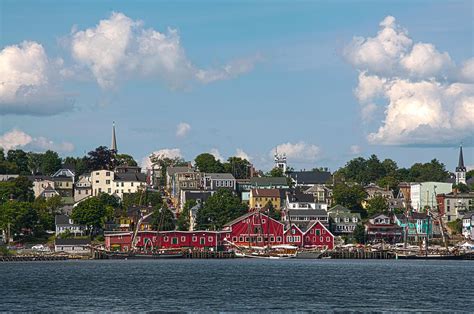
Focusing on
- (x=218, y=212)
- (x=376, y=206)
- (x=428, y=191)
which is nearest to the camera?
(x=218, y=212)

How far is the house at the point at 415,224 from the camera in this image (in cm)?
17112

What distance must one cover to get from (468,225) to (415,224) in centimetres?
886

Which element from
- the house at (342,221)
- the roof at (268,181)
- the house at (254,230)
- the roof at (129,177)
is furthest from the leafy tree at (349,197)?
the roof at (129,177)

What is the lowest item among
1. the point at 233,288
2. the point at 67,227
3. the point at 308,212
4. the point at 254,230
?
the point at 233,288

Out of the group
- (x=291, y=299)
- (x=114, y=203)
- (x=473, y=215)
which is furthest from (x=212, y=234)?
(x=291, y=299)

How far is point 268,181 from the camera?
195m

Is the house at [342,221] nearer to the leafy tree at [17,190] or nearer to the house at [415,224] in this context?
the house at [415,224]

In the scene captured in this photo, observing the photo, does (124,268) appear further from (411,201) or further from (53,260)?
(411,201)

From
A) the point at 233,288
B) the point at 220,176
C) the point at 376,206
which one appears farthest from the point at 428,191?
the point at 233,288

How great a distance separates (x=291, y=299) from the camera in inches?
2928

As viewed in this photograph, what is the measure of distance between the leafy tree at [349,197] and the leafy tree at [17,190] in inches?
2144

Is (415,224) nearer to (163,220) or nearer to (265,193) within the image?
(265,193)

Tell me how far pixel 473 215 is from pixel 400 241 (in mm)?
12888

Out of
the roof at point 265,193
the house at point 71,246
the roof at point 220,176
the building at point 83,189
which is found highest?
Answer: the roof at point 220,176
